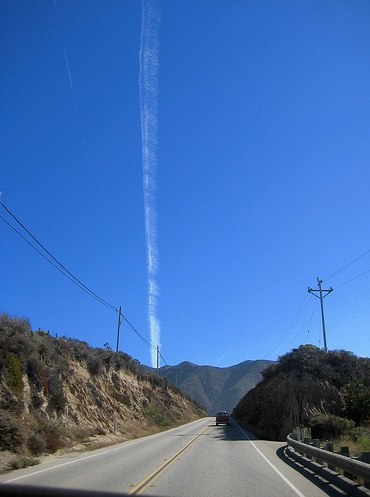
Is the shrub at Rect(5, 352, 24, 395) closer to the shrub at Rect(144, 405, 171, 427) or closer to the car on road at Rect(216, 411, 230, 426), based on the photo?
the shrub at Rect(144, 405, 171, 427)

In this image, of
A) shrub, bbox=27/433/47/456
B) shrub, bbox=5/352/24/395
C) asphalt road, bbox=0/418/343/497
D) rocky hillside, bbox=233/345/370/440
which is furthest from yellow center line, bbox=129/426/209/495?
A: rocky hillside, bbox=233/345/370/440

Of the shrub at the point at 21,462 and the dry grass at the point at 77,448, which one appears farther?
the dry grass at the point at 77,448

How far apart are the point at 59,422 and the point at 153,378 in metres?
43.9

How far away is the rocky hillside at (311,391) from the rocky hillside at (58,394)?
38.7 ft

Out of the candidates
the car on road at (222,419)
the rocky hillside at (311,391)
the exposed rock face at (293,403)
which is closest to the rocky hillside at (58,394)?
the car on road at (222,419)

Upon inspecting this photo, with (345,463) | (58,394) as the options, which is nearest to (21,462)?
(345,463)

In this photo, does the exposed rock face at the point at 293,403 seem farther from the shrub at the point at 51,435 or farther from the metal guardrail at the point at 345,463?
the metal guardrail at the point at 345,463

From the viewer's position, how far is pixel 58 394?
28.7 meters

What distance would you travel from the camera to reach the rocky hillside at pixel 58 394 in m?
21.6

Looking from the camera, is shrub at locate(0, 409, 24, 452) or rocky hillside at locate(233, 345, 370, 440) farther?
rocky hillside at locate(233, 345, 370, 440)

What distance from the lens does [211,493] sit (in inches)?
429

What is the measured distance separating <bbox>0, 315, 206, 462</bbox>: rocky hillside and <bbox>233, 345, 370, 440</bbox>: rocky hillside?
465 inches

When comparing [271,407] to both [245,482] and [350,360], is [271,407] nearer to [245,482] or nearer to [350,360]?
[350,360]

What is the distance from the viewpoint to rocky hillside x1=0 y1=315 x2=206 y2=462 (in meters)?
21.6
